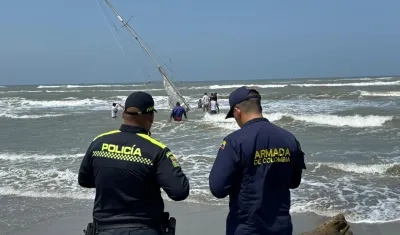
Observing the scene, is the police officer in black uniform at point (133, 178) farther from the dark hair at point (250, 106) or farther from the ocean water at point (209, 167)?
the ocean water at point (209, 167)

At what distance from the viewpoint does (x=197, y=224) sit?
6465 mm

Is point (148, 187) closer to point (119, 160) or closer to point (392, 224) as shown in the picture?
point (119, 160)

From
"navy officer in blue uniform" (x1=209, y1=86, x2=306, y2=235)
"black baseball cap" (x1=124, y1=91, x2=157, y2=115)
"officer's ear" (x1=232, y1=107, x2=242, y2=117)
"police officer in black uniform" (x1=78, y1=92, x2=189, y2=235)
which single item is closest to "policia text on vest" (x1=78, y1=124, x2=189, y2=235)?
"police officer in black uniform" (x1=78, y1=92, x2=189, y2=235)

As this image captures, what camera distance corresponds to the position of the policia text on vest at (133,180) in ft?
8.62

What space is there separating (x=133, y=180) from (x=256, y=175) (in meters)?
0.75

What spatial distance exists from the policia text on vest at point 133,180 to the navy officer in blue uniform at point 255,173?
0.28 m

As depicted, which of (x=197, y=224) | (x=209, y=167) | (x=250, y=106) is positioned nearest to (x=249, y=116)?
(x=250, y=106)

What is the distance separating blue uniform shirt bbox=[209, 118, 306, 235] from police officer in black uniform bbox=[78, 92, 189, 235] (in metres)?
0.28

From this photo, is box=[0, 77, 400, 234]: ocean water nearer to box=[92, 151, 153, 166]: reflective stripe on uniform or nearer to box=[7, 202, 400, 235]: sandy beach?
box=[7, 202, 400, 235]: sandy beach

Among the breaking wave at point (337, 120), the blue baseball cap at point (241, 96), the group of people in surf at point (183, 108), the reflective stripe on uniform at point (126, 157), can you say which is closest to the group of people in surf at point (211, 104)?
the group of people in surf at point (183, 108)

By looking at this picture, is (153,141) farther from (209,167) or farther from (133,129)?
(209,167)

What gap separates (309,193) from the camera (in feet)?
26.6

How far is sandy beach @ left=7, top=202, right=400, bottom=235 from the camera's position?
615 cm

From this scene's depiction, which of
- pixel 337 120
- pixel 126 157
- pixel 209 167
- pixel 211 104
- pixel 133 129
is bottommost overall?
pixel 337 120
